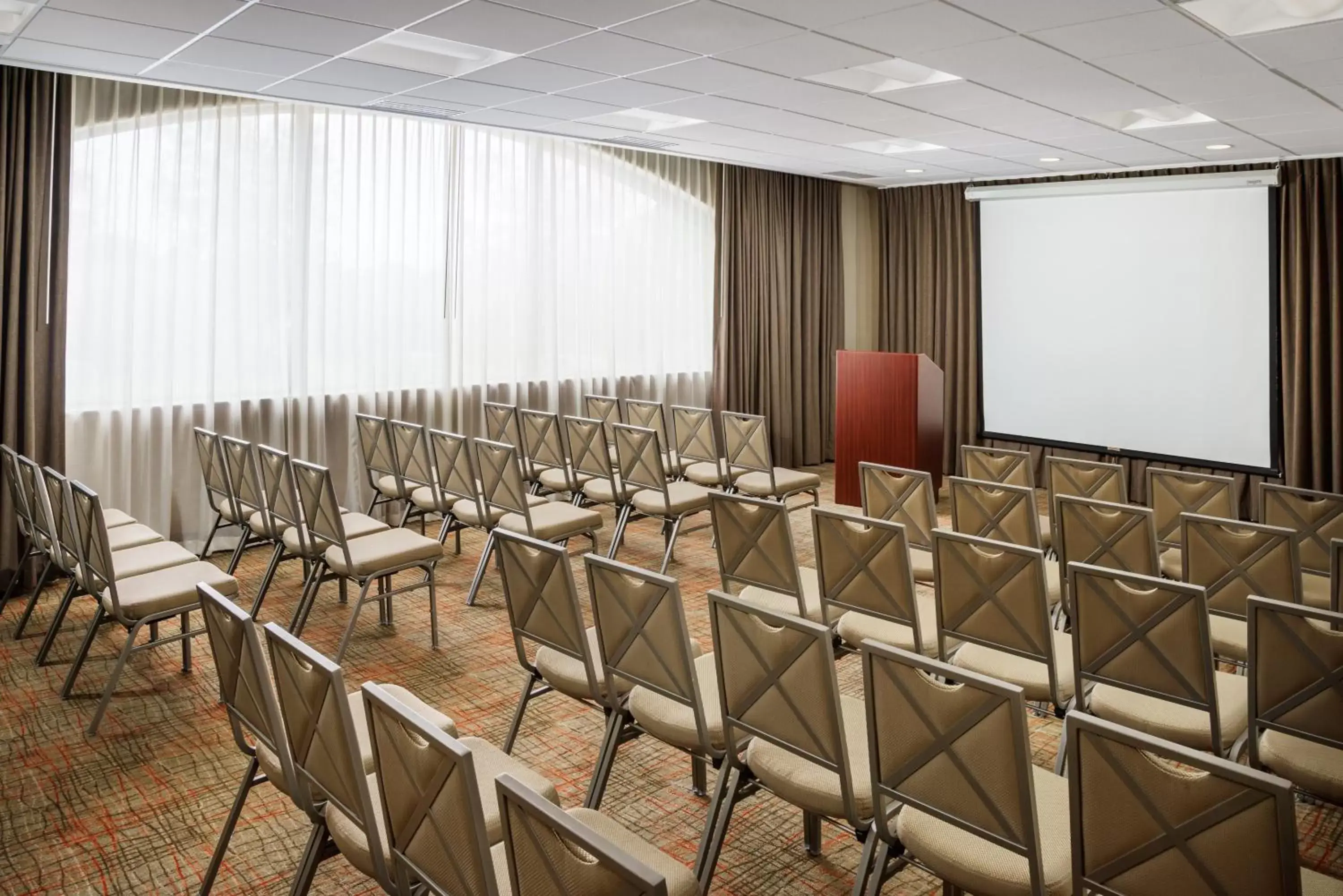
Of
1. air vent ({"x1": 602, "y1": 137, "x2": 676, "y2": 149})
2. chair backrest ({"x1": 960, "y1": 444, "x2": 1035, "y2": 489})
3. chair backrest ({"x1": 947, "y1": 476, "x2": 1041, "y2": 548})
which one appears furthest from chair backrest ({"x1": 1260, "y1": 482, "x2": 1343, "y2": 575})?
air vent ({"x1": 602, "y1": 137, "x2": 676, "y2": 149})

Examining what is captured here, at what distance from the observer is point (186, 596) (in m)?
4.17

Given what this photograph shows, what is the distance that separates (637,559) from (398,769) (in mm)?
4655

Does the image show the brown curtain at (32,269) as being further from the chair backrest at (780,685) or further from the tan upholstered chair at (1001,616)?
the tan upholstered chair at (1001,616)

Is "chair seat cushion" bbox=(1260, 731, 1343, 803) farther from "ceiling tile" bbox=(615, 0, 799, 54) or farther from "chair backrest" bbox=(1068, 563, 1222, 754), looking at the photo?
"ceiling tile" bbox=(615, 0, 799, 54)

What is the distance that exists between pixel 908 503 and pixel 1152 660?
2108 mm

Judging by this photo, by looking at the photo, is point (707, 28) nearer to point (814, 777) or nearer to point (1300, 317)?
point (814, 777)

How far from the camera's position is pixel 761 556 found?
4.17 m

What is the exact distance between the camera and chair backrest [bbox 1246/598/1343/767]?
2643mm

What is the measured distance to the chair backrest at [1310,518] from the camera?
446cm

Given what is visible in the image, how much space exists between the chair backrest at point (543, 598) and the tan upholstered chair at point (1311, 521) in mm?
3227

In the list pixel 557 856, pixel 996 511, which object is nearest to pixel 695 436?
pixel 996 511

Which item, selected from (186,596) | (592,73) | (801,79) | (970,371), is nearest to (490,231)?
(592,73)

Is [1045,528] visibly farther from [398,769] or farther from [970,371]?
[970,371]

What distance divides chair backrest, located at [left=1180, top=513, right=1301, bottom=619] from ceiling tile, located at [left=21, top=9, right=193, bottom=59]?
4.99m
